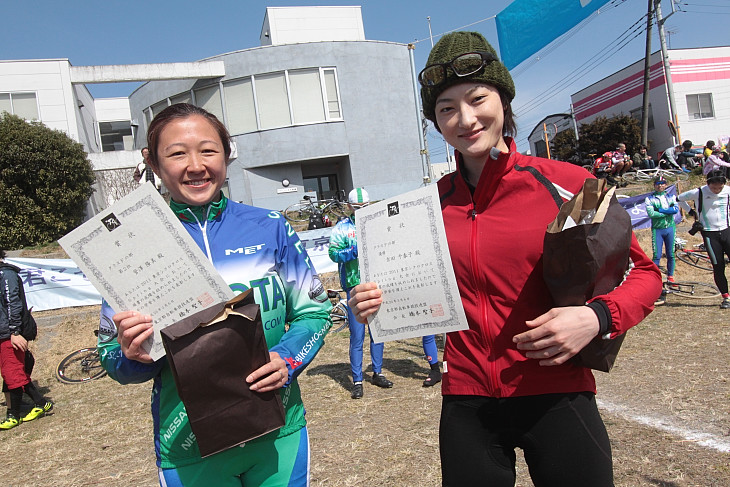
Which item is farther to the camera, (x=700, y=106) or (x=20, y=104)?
(x=700, y=106)

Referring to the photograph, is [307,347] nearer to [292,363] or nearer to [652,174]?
[292,363]

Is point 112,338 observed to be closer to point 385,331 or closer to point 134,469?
point 385,331

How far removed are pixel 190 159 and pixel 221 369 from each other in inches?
27.7

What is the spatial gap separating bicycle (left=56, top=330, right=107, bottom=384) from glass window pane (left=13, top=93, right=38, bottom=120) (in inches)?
733

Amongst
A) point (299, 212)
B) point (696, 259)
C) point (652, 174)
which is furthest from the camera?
point (299, 212)

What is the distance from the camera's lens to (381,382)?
5.95 m

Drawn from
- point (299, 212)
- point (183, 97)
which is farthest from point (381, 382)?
point (183, 97)

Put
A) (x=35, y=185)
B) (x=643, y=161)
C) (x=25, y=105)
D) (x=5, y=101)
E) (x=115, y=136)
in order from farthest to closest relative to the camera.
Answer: (x=115, y=136), (x=25, y=105), (x=5, y=101), (x=643, y=161), (x=35, y=185)

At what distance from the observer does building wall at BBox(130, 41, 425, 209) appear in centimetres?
2297

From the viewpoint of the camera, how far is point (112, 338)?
165 centimetres

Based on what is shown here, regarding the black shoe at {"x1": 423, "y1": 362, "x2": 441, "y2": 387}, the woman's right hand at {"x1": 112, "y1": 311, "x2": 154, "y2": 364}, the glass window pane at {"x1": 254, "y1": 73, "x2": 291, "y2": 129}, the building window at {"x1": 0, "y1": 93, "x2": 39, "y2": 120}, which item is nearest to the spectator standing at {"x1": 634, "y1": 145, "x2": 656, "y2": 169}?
the glass window pane at {"x1": 254, "y1": 73, "x2": 291, "y2": 129}

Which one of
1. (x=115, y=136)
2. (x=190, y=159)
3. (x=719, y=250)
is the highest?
(x=115, y=136)

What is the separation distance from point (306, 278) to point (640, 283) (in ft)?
3.62

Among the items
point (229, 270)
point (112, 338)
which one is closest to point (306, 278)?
point (229, 270)
